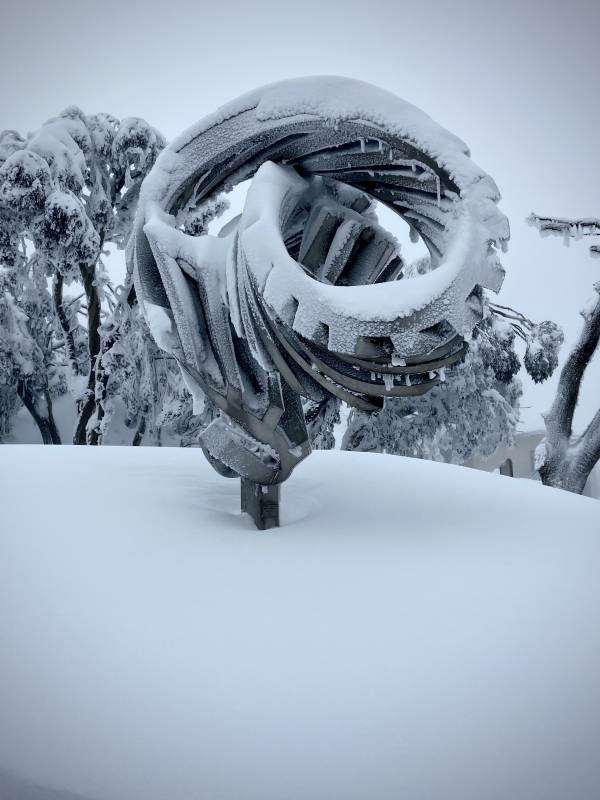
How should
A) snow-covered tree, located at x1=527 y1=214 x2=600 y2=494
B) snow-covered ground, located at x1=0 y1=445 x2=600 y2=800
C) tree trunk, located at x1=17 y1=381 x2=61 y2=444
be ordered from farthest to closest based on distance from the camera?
1. tree trunk, located at x1=17 y1=381 x2=61 y2=444
2. snow-covered tree, located at x1=527 y1=214 x2=600 y2=494
3. snow-covered ground, located at x1=0 y1=445 x2=600 y2=800

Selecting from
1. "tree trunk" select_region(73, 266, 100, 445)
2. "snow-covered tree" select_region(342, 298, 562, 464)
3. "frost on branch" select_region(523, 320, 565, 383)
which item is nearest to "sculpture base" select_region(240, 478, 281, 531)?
"snow-covered tree" select_region(342, 298, 562, 464)

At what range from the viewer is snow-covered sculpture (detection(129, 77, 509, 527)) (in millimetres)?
2369

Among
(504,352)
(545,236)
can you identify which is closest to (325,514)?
(545,236)

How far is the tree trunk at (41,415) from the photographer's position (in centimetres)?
1073

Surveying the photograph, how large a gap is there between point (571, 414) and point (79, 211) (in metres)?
6.87

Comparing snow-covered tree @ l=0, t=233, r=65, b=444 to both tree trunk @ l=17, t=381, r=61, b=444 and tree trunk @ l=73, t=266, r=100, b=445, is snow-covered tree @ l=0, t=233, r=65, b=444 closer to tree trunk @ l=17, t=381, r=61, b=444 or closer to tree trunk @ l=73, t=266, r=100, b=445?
tree trunk @ l=17, t=381, r=61, b=444

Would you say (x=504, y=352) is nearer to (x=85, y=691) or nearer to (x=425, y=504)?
(x=425, y=504)

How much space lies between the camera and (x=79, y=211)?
8.70 meters

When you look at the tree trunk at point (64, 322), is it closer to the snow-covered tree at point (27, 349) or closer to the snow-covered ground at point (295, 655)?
the snow-covered tree at point (27, 349)

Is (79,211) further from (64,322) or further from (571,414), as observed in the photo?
(571,414)

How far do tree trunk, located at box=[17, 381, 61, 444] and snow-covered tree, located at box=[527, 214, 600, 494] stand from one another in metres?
8.36

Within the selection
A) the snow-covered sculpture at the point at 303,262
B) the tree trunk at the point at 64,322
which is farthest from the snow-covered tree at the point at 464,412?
the snow-covered sculpture at the point at 303,262

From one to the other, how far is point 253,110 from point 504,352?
772 cm

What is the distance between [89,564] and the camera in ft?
7.07
